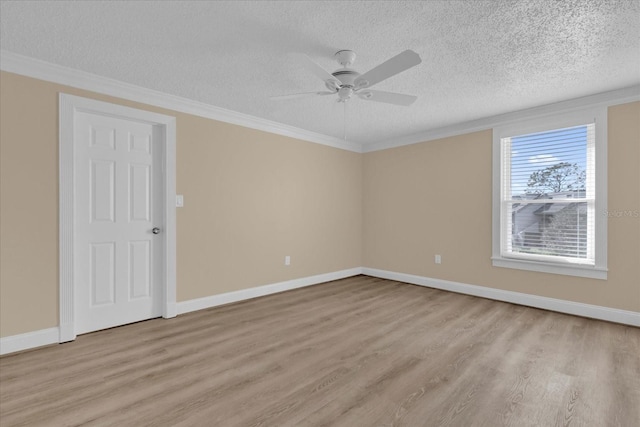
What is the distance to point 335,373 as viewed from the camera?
2293 mm

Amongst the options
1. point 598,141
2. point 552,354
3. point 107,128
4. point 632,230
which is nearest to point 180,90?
point 107,128

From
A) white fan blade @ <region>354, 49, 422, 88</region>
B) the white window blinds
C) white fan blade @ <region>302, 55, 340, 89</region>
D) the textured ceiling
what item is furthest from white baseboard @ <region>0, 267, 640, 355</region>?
white fan blade @ <region>354, 49, 422, 88</region>

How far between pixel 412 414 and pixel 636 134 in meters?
3.69

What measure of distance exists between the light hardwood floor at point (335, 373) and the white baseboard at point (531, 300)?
0.13 metres

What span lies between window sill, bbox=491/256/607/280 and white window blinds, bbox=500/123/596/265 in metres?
0.07

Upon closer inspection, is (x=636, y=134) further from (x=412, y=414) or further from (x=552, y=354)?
(x=412, y=414)

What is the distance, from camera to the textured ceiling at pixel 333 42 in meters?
2.00

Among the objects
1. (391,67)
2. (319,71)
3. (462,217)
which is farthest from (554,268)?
(319,71)

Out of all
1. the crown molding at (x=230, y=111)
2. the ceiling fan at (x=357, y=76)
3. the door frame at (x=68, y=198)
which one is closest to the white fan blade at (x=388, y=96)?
the ceiling fan at (x=357, y=76)

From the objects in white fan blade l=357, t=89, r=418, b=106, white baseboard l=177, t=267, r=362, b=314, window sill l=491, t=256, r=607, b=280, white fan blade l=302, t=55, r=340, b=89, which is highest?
white fan blade l=302, t=55, r=340, b=89

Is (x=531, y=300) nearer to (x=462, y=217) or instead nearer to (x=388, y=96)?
(x=462, y=217)

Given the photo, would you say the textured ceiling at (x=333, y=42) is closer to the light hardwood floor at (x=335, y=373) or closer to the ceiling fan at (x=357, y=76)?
the ceiling fan at (x=357, y=76)

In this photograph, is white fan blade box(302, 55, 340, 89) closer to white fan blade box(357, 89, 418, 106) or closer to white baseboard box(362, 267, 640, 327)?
white fan blade box(357, 89, 418, 106)

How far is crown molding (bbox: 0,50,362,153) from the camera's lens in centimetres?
265
